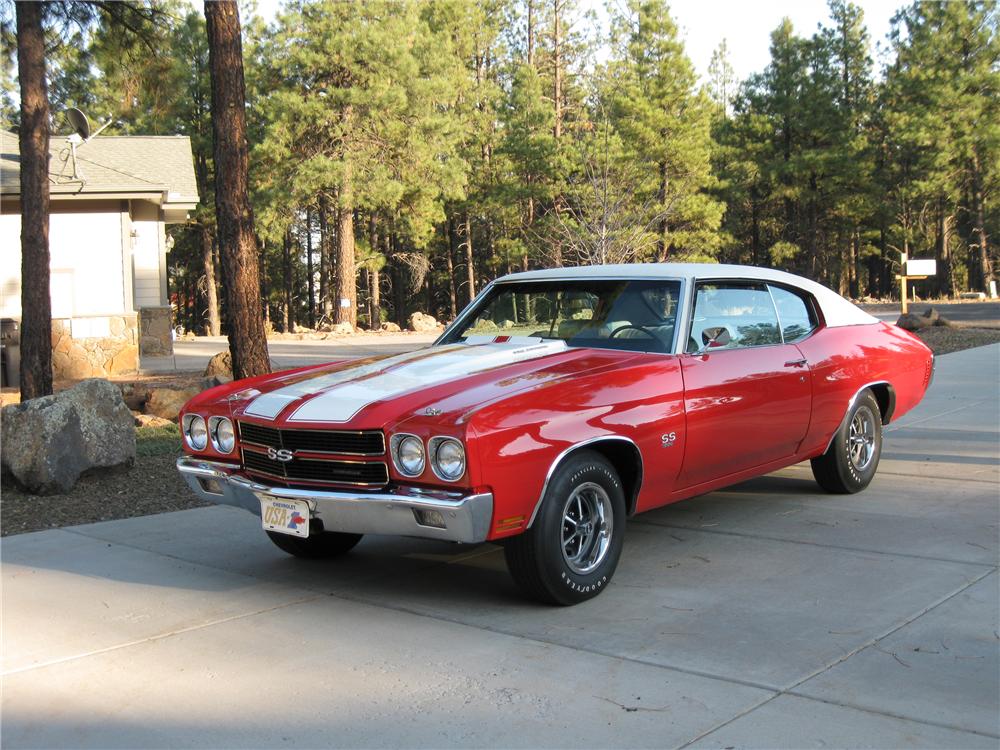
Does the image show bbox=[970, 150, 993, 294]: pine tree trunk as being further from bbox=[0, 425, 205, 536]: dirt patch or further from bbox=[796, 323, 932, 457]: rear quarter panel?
bbox=[0, 425, 205, 536]: dirt patch

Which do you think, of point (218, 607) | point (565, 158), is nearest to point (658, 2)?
point (565, 158)

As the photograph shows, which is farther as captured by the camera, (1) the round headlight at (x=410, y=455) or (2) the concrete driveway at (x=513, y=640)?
(1) the round headlight at (x=410, y=455)

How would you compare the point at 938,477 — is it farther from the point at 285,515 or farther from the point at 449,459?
the point at 285,515

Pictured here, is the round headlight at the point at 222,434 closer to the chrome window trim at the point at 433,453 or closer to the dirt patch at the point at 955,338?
the chrome window trim at the point at 433,453

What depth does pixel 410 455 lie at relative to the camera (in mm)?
4352

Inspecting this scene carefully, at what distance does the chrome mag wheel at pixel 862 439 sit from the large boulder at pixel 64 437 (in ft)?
17.5

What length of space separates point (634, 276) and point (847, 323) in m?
1.91

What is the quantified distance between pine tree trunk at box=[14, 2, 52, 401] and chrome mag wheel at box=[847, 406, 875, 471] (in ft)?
26.7

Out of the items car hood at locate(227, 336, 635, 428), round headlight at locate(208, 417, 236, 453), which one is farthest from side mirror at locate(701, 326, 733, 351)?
round headlight at locate(208, 417, 236, 453)

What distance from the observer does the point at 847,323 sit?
6.90m

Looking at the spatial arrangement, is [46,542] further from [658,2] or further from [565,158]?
[658,2]

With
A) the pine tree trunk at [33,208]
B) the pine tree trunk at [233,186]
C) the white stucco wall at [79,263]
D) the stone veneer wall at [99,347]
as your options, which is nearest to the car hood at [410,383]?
the pine tree trunk at [233,186]

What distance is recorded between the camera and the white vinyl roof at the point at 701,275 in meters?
5.82

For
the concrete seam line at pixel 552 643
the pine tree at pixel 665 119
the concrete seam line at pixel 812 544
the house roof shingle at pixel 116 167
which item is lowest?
the concrete seam line at pixel 552 643
